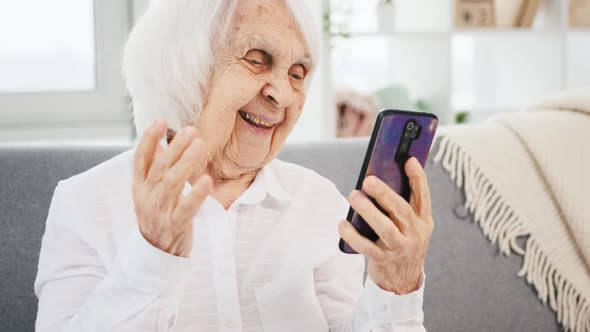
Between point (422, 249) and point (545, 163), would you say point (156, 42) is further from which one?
point (545, 163)

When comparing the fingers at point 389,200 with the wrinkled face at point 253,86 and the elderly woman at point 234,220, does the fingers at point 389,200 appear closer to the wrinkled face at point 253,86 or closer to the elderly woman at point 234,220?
the elderly woman at point 234,220

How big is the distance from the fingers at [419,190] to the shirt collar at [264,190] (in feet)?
1.01

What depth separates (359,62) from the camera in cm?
305

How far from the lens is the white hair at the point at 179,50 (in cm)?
99

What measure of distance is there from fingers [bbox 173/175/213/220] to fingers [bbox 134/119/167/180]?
0.19 ft

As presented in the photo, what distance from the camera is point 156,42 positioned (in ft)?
3.35

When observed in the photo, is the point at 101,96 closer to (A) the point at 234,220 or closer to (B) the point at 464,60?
(A) the point at 234,220

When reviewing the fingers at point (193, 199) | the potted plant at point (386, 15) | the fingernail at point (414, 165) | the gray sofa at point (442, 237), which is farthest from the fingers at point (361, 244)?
the potted plant at point (386, 15)

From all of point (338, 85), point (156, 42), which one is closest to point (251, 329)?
point (156, 42)

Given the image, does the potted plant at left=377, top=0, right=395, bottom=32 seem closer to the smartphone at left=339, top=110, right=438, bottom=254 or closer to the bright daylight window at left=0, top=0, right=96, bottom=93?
the bright daylight window at left=0, top=0, right=96, bottom=93

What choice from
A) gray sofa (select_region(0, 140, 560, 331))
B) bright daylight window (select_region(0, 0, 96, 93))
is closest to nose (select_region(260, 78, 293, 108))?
gray sofa (select_region(0, 140, 560, 331))

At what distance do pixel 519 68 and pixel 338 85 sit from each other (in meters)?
0.97

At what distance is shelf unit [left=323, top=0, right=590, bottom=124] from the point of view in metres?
2.80

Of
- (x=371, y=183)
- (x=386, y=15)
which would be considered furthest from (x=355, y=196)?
(x=386, y=15)
